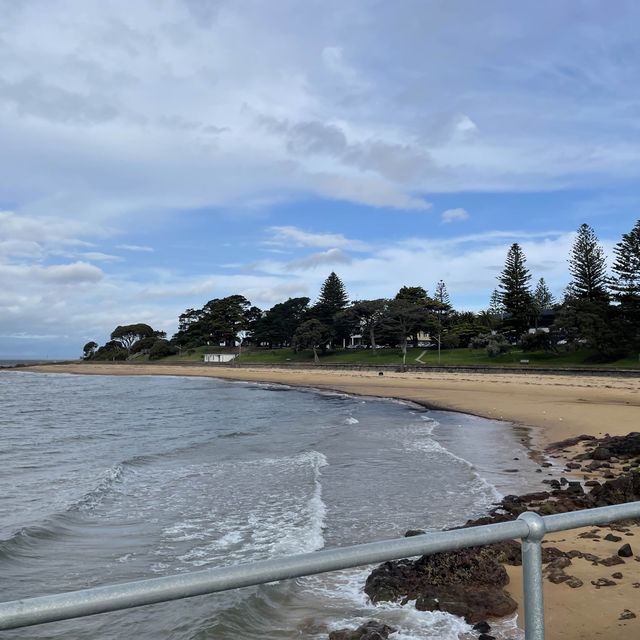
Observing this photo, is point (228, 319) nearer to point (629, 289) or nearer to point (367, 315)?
point (367, 315)

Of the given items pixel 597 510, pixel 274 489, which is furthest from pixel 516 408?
pixel 597 510

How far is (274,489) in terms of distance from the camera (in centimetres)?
1125

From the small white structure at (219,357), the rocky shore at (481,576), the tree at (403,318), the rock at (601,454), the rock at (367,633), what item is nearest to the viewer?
the rock at (367,633)

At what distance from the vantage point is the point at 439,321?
2805 inches

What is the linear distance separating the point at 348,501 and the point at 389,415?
16168 mm

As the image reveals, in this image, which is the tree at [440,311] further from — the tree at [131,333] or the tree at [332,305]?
the tree at [131,333]

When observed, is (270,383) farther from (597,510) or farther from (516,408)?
(597,510)

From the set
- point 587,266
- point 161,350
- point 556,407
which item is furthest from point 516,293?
point 161,350

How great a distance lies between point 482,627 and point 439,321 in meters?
67.6

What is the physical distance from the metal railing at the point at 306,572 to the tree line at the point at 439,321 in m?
50.7

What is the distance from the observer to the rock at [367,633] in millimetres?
4715

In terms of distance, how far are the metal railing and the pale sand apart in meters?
3.40

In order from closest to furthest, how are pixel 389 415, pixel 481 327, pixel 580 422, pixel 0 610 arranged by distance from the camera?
pixel 0 610, pixel 580 422, pixel 389 415, pixel 481 327

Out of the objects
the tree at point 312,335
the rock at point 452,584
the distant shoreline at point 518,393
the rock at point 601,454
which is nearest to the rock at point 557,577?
the rock at point 452,584
